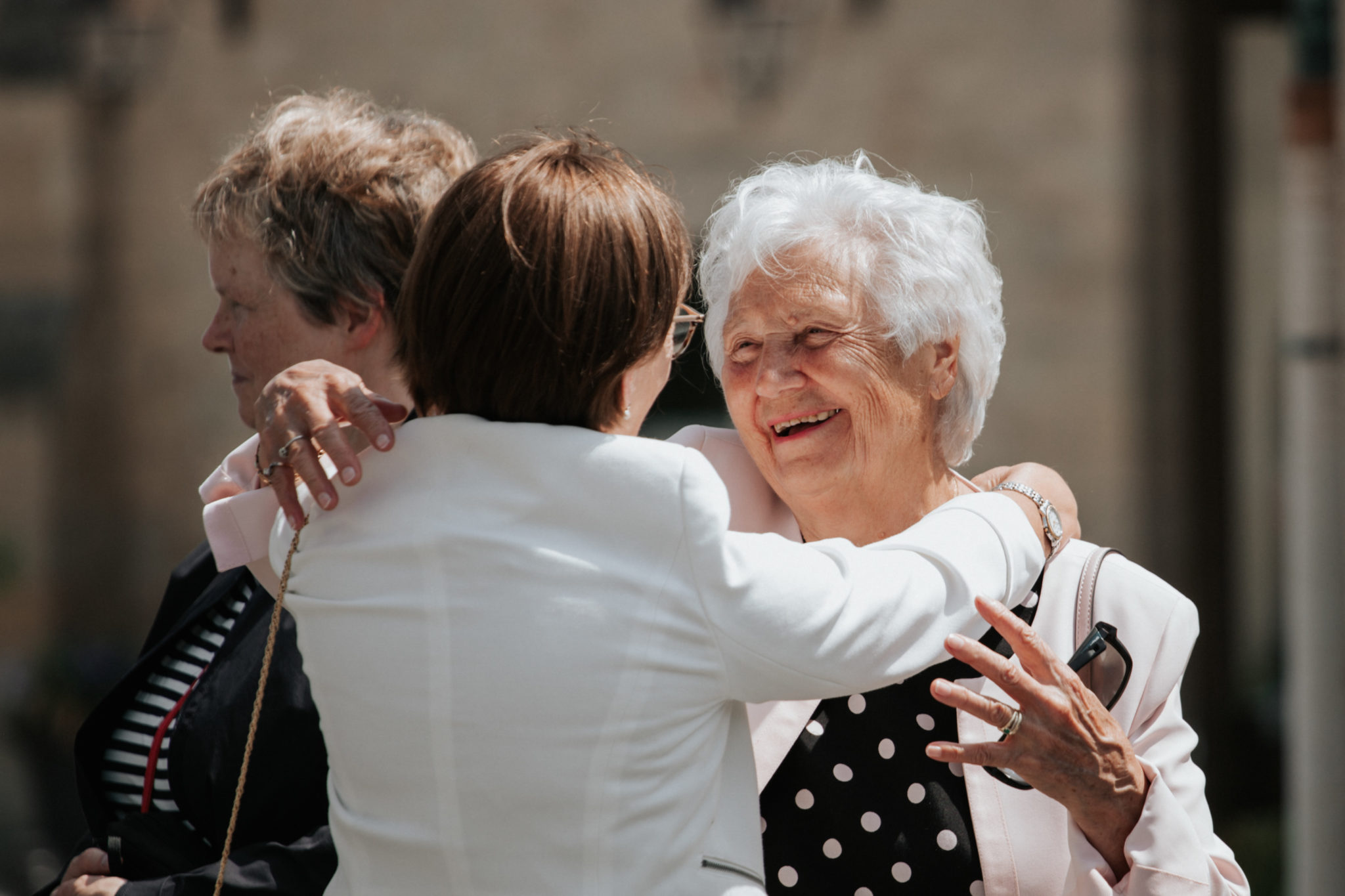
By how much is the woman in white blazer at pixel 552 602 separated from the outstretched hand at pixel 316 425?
0.03 metres

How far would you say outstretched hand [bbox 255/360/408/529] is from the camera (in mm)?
1484

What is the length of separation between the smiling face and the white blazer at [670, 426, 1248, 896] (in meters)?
0.33

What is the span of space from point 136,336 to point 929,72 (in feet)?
16.9

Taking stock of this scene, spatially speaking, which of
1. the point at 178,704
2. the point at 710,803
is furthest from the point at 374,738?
the point at 178,704

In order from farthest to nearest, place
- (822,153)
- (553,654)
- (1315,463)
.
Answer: (822,153) → (1315,463) → (553,654)

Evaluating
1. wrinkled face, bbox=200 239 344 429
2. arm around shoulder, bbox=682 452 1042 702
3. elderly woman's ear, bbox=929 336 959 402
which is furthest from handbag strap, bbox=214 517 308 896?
elderly woman's ear, bbox=929 336 959 402

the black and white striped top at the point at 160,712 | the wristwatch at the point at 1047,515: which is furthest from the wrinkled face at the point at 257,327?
the wristwatch at the point at 1047,515

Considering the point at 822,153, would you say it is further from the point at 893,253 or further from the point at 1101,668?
the point at 1101,668

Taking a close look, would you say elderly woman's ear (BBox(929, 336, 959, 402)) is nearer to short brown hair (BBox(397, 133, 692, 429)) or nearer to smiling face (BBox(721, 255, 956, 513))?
smiling face (BBox(721, 255, 956, 513))

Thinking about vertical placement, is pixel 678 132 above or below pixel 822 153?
above

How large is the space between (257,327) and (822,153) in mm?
5708

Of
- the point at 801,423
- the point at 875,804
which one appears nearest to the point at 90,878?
the point at 875,804

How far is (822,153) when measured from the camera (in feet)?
24.7

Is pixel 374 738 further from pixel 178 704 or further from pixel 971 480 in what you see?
pixel 971 480
